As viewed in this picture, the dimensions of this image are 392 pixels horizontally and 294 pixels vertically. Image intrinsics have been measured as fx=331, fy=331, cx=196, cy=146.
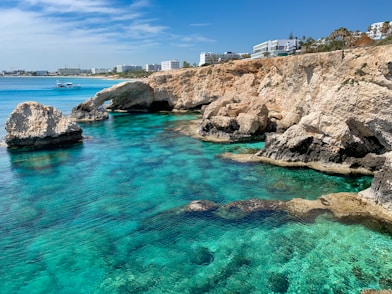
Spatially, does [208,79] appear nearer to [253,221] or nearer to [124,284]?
[253,221]

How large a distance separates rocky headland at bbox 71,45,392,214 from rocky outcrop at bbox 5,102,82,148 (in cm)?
1380

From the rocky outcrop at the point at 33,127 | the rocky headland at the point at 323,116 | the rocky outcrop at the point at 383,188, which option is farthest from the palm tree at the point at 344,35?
the rocky outcrop at the point at 33,127

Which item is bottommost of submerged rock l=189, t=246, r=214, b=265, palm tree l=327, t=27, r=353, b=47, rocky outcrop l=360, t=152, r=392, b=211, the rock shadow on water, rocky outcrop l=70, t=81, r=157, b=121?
submerged rock l=189, t=246, r=214, b=265

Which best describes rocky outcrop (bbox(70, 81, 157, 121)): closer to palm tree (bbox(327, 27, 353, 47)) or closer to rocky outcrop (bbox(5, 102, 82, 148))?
rocky outcrop (bbox(5, 102, 82, 148))

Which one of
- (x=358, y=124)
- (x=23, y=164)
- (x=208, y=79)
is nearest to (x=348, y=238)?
(x=358, y=124)

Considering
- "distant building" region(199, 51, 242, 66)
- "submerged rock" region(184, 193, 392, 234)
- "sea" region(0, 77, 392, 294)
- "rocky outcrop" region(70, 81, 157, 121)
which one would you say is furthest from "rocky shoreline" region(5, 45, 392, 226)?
"distant building" region(199, 51, 242, 66)

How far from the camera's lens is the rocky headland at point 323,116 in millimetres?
19406

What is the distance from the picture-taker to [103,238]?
45.1 ft

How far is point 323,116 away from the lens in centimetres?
2173

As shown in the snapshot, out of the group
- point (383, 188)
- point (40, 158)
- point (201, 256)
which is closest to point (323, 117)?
point (383, 188)

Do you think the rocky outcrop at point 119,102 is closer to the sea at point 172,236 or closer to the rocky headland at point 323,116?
the rocky headland at point 323,116

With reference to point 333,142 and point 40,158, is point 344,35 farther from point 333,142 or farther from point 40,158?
point 40,158

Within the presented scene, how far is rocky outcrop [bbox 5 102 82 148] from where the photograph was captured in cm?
2992

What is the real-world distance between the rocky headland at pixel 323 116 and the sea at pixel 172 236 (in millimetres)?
1780
